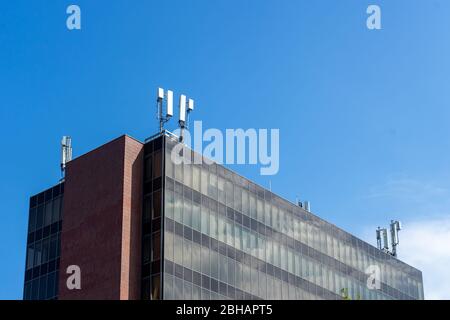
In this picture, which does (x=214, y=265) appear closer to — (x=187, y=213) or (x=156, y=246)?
(x=187, y=213)

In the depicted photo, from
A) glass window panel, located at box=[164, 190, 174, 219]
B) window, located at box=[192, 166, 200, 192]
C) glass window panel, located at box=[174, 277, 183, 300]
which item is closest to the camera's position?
glass window panel, located at box=[174, 277, 183, 300]

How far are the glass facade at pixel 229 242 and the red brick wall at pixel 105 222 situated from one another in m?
1.19

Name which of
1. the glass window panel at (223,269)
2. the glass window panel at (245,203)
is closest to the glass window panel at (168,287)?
the glass window panel at (223,269)

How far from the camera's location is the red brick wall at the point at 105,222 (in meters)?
66.8

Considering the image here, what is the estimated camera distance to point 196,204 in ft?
236

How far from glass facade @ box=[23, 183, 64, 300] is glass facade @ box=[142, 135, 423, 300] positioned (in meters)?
10.4

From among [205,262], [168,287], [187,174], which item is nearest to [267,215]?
[205,262]

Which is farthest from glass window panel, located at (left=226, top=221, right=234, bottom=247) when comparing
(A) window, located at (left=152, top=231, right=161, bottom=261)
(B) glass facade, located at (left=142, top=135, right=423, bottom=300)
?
(A) window, located at (left=152, top=231, right=161, bottom=261)

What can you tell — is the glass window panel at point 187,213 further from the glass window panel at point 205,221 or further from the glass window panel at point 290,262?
the glass window panel at point 290,262

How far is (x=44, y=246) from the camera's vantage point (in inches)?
3009

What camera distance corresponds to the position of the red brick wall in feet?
Result: 219

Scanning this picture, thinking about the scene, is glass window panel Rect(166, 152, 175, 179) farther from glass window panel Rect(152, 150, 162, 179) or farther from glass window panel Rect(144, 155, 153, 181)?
glass window panel Rect(144, 155, 153, 181)
